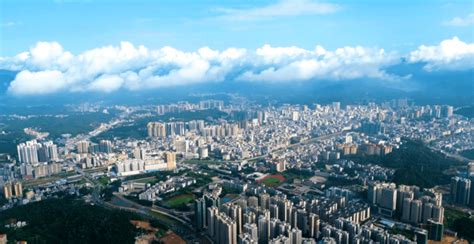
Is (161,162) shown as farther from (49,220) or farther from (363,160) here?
(363,160)

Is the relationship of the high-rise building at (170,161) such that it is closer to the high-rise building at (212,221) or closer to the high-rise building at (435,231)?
the high-rise building at (212,221)

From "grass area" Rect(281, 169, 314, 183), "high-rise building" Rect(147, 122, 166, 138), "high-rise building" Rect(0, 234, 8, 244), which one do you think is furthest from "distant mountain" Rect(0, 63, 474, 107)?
"high-rise building" Rect(0, 234, 8, 244)

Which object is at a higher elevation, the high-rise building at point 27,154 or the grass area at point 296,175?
the high-rise building at point 27,154

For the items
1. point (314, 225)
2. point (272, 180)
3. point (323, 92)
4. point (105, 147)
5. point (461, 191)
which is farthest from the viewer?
point (323, 92)

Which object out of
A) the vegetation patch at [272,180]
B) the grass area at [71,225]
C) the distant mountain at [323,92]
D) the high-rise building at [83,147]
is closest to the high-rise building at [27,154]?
the high-rise building at [83,147]

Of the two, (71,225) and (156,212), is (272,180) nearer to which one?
(156,212)

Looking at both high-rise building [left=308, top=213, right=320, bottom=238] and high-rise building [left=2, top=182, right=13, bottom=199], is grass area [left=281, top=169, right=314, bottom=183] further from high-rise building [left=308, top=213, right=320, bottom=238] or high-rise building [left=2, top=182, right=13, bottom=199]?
high-rise building [left=2, top=182, right=13, bottom=199]

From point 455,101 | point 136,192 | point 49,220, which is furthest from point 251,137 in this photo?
point 455,101

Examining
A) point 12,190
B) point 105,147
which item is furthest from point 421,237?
point 105,147

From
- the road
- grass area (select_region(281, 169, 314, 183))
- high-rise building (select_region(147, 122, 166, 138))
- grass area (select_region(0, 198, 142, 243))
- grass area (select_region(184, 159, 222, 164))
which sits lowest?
the road
